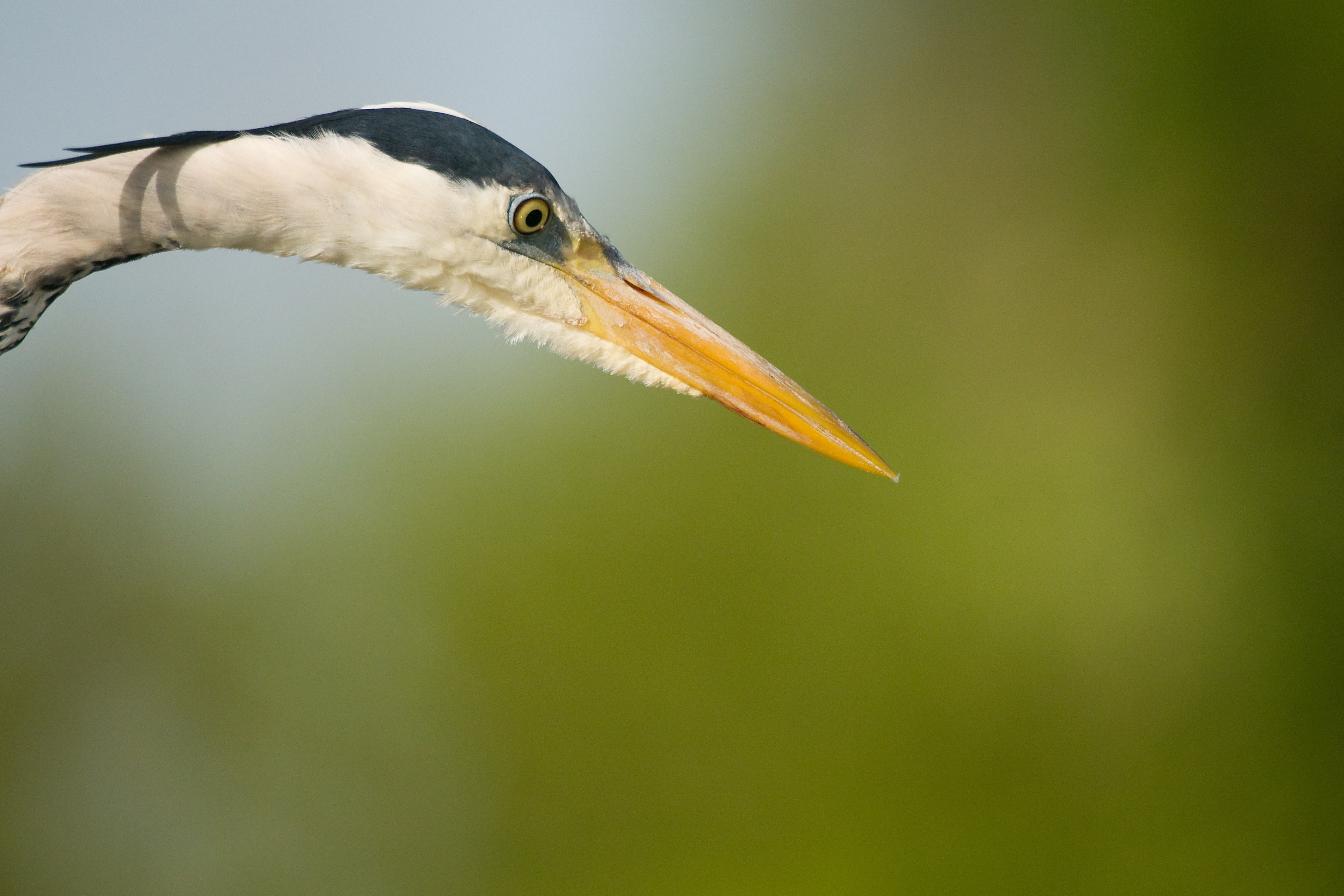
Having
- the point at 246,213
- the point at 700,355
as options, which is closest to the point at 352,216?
the point at 246,213

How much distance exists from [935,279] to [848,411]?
0.84 m

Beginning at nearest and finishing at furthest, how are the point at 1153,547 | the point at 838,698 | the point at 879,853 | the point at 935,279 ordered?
the point at 879,853, the point at 838,698, the point at 1153,547, the point at 935,279

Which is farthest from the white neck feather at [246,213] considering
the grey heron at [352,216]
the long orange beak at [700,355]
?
the long orange beak at [700,355]

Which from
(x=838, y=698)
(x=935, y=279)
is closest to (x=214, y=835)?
(x=838, y=698)

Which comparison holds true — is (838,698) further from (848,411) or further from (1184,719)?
(1184,719)

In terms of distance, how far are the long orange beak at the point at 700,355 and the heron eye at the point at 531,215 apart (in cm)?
8

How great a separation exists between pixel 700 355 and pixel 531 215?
0.27 metres

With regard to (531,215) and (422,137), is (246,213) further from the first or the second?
(531,215)

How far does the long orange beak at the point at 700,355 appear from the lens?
1.04 metres

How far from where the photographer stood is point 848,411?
4.00m

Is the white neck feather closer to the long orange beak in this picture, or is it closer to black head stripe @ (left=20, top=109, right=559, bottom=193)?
black head stripe @ (left=20, top=109, right=559, bottom=193)

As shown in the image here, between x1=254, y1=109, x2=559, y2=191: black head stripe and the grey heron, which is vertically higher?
x1=254, y1=109, x2=559, y2=191: black head stripe

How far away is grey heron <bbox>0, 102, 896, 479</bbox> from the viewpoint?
0.81 m

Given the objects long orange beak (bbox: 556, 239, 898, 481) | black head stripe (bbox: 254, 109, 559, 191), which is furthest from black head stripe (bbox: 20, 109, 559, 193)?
long orange beak (bbox: 556, 239, 898, 481)
